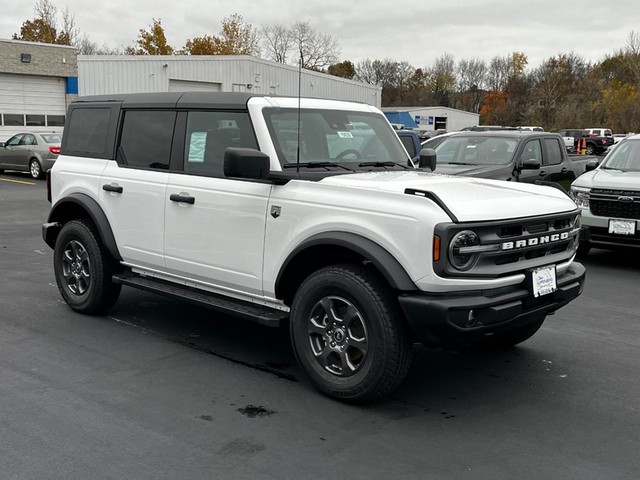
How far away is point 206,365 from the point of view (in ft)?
16.7

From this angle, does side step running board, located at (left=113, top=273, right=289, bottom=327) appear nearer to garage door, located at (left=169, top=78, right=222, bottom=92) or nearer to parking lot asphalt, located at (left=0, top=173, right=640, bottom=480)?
parking lot asphalt, located at (left=0, top=173, right=640, bottom=480)

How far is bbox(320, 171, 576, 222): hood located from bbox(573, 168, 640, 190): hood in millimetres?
4416

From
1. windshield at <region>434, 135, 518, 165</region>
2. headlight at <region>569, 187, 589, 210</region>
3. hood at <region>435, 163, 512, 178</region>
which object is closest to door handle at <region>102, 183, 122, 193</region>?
hood at <region>435, 163, 512, 178</region>

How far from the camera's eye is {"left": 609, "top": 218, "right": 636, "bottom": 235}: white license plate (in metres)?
8.79

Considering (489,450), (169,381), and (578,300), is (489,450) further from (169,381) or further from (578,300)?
(578,300)

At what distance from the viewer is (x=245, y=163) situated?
176 inches

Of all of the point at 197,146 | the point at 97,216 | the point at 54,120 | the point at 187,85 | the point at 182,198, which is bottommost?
the point at 97,216

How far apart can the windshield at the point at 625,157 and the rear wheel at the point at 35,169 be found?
18057 mm

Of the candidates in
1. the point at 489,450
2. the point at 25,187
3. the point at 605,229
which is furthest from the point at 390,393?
the point at 25,187

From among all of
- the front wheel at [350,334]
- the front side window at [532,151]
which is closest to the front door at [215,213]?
the front wheel at [350,334]

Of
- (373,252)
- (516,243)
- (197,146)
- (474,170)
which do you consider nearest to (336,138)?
(197,146)

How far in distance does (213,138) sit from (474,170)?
6274mm

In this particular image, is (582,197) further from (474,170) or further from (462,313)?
(462,313)

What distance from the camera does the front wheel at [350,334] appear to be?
4117mm
